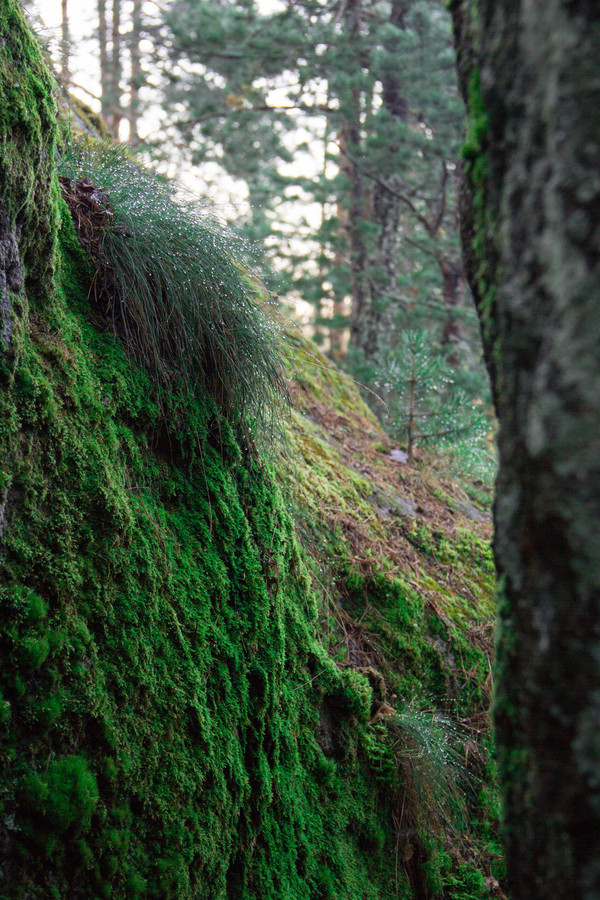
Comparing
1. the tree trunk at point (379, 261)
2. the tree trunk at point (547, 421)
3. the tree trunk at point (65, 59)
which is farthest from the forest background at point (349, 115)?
the tree trunk at point (547, 421)

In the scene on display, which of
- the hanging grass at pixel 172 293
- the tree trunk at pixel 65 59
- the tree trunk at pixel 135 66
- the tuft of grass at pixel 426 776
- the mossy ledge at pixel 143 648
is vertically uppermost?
the tree trunk at pixel 135 66

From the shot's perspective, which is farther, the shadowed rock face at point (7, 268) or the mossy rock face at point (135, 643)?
the shadowed rock face at point (7, 268)

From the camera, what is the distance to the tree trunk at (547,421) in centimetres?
77

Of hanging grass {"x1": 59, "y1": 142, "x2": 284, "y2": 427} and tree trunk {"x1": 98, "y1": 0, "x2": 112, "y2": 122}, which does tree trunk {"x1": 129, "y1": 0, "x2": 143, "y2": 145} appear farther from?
hanging grass {"x1": 59, "y1": 142, "x2": 284, "y2": 427}

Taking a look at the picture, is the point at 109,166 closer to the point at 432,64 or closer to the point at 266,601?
the point at 266,601

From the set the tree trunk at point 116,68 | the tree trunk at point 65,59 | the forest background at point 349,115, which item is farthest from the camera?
the tree trunk at point 116,68

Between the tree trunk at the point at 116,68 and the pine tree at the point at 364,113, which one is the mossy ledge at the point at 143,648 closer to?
the pine tree at the point at 364,113

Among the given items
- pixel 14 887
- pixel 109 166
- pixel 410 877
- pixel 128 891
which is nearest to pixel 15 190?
pixel 109 166

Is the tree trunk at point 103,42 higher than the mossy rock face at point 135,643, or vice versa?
the tree trunk at point 103,42

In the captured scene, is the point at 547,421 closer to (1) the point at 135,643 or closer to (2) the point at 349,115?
(1) the point at 135,643

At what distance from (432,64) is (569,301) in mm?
9414

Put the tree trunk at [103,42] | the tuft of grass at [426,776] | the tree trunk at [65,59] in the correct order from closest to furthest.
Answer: the tuft of grass at [426,776] < the tree trunk at [65,59] < the tree trunk at [103,42]

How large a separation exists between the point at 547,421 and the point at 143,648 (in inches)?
48.8

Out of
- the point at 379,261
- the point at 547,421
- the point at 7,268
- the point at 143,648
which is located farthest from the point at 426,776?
the point at 379,261
